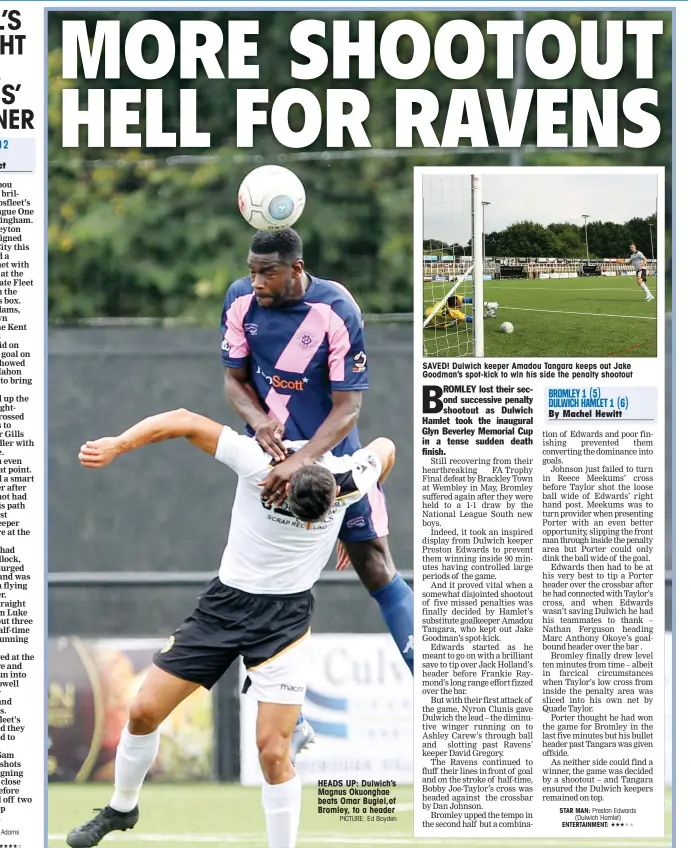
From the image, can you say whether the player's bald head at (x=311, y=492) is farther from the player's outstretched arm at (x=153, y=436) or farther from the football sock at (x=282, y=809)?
the football sock at (x=282, y=809)

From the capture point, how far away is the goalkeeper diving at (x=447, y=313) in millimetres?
6371

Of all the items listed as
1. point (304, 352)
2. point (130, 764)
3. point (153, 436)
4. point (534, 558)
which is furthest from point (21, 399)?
point (534, 558)

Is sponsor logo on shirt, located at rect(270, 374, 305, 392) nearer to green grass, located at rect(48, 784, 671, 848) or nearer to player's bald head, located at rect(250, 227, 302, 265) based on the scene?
player's bald head, located at rect(250, 227, 302, 265)

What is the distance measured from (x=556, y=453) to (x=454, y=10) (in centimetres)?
245

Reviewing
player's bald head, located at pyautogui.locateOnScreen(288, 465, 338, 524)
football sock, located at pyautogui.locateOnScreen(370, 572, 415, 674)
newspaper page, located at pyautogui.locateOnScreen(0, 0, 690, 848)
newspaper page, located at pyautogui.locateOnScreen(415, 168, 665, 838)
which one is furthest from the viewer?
football sock, located at pyautogui.locateOnScreen(370, 572, 415, 674)

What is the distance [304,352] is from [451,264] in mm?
926

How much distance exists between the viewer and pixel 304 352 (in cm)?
623

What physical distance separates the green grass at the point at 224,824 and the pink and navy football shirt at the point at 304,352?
86.0 inches

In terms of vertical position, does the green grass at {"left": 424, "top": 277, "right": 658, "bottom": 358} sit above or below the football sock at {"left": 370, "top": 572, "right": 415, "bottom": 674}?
above

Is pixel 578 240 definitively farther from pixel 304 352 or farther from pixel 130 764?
pixel 130 764

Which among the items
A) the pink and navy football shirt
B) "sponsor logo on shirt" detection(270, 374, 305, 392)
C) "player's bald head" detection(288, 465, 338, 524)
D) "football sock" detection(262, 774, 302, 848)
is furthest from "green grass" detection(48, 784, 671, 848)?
"sponsor logo on shirt" detection(270, 374, 305, 392)

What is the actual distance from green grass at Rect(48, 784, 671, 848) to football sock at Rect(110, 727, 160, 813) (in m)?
0.31

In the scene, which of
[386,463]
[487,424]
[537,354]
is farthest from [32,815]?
[537,354]

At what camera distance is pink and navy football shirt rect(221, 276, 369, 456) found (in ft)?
20.4
